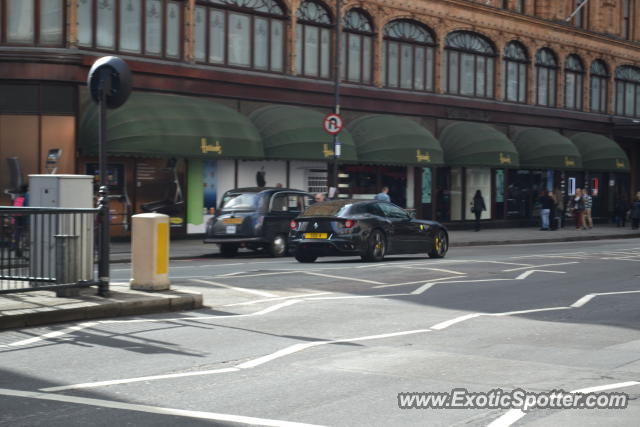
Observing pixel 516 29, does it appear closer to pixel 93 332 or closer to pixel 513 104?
pixel 513 104

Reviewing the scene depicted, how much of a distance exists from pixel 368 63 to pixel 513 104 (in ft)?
32.5

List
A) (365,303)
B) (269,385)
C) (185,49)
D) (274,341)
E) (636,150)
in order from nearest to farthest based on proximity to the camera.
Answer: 1. (269,385)
2. (274,341)
3. (365,303)
4. (185,49)
5. (636,150)

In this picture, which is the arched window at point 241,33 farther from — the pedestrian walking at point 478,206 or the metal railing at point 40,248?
the metal railing at point 40,248

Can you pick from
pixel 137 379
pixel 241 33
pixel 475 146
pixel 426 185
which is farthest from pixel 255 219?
pixel 475 146

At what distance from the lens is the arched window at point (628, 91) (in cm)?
5222

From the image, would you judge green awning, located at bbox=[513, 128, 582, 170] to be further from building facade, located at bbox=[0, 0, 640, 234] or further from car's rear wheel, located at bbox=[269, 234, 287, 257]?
car's rear wheel, located at bbox=[269, 234, 287, 257]

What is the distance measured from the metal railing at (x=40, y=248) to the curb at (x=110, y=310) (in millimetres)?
651

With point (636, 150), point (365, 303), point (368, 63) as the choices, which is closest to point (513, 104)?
point (368, 63)

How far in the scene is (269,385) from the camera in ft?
25.1

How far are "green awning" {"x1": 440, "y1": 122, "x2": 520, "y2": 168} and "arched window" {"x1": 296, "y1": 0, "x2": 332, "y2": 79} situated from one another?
7102 millimetres

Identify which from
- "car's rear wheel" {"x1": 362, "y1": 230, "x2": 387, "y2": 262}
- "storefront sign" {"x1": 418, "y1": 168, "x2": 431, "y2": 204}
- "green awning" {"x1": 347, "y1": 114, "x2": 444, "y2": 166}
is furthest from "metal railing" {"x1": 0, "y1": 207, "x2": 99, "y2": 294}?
"storefront sign" {"x1": 418, "y1": 168, "x2": 431, "y2": 204}

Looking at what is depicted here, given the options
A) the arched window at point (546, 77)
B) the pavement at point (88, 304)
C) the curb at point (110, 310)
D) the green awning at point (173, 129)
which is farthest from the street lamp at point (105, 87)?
the arched window at point (546, 77)

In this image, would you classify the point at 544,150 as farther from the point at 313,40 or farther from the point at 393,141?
the point at 313,40

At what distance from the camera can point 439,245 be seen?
23.2 m
